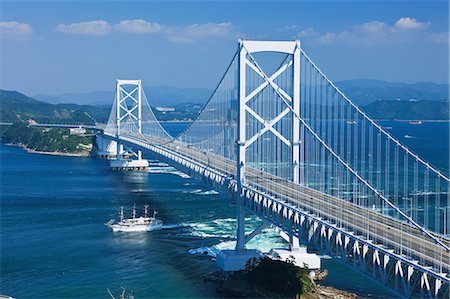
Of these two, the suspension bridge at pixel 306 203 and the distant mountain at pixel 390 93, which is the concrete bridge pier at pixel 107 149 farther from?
the distant mountain at pixel 390 93

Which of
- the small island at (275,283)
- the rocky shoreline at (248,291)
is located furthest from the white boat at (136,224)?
the small island at (275,283)

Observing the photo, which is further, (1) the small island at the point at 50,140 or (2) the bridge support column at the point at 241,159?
(1) the small island at the point at 50,140

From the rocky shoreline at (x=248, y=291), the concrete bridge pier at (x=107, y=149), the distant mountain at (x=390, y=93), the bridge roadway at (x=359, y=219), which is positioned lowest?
the rocky shoreline at (x=248, y=291)

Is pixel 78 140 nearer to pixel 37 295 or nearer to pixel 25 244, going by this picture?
pixel 25 244

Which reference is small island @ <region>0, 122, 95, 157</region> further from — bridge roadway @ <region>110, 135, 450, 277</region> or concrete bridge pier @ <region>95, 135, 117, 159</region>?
bridge roadway @ <region>110, 135, 450, 277</region>

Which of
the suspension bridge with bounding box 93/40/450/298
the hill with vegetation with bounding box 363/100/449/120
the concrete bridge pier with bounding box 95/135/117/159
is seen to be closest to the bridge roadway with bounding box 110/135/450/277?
the suspension bridge with bounding box 93/40/450/298

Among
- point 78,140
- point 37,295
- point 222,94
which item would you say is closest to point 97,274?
point 37,295

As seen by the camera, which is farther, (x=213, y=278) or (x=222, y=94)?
(x=222, y=94)
